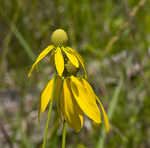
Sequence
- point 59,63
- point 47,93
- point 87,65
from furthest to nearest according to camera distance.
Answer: point 87,65
point 47,93
point 59,63

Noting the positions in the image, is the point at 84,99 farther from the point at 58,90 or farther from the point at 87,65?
the point at 87,65

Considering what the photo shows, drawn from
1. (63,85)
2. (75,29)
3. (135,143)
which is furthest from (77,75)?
(75,29)

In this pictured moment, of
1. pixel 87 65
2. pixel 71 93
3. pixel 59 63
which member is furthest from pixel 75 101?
pixel 87 65

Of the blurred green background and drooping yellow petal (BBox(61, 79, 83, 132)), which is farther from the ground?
the blurred green background

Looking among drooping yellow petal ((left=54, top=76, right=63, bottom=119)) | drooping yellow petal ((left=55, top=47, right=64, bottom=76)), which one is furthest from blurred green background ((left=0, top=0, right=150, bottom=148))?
drooping yellow petal ((left=55, top=47, right=64, bottom=76))

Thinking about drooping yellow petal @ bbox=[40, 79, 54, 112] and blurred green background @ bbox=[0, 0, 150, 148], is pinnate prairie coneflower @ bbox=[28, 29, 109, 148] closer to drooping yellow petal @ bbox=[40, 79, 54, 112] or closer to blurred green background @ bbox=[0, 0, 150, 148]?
drooping yellow petal @ bbox=[40, 79, 54, 112]

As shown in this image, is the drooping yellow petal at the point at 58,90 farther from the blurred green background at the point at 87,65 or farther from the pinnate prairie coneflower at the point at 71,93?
the blurred green background at the point at 87,65

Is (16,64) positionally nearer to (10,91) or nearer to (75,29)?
(10,91)
